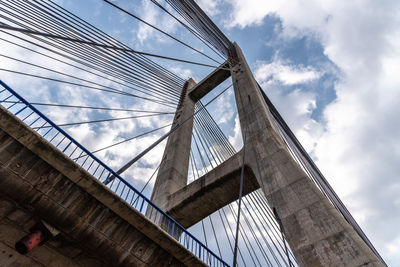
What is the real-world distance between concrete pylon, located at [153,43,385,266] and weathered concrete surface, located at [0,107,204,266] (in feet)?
12.5

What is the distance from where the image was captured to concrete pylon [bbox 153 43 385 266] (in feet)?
18.0

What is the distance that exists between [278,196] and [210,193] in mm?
3397

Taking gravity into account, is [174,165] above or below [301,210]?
above

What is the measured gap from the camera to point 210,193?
9859mm

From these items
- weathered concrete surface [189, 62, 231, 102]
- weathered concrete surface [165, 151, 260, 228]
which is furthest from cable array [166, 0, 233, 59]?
weathered concrete surface [165, 151, 260, 228]

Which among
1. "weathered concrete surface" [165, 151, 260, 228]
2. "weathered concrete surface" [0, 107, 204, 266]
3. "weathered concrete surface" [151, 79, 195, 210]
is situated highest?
"weathered concrete surface" [151, 79, 195, 210]

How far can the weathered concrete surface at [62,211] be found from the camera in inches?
167

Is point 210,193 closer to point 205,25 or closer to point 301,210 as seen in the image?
point 301,210

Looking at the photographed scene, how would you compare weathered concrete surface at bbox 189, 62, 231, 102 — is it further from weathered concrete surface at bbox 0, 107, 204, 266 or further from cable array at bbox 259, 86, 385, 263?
weathered concrete surface at bbox 0, 107, 204, 266

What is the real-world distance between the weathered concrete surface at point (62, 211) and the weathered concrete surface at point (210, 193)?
4.82 meters

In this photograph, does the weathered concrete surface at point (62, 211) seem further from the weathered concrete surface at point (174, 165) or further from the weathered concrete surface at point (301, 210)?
the weathered concrete surface at point (174, 165)

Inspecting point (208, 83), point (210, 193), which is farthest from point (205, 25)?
point (210, 193)

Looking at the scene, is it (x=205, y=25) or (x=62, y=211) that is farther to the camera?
(x=205, y=25)

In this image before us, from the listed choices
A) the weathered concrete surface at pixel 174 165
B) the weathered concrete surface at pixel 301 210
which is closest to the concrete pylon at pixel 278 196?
the weathered concrete surface at pixel 301 210
